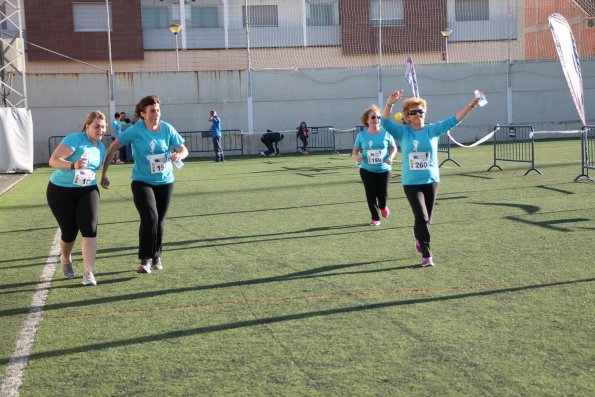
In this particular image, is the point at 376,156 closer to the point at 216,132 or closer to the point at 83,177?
the point at 83,177

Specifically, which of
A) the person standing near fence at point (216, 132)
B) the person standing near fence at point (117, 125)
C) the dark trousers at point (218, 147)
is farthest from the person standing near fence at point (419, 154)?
the person standing near fence at point (117, 125)

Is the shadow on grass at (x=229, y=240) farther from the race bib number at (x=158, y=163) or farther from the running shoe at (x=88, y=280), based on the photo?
the race bib number at (x=158, y=163)

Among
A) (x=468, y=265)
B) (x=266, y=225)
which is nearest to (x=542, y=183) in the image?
(x=266, y=225)

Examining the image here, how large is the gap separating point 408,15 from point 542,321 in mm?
32365

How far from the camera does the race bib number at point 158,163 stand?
27.7 ft

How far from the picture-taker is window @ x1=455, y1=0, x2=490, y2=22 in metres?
37.8

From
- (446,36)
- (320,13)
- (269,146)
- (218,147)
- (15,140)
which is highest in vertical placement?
(320,13)

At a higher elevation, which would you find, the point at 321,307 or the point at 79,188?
the point at 79,188

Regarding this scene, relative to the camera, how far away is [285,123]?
3341cm

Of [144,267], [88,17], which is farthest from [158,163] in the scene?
[88,17]

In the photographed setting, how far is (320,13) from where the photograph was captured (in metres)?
37.3

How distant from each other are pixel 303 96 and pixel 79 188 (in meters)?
26.0

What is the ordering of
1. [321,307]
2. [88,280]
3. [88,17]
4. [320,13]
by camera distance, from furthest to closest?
[88,17] → [320,13] → [88,280] → [321,307]

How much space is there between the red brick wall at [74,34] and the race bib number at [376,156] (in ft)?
93.5
